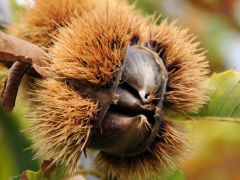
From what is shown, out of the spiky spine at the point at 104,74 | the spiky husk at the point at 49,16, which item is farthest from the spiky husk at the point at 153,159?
the spiky husk at the point at 49,16

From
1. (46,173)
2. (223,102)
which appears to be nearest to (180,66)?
(223,102)

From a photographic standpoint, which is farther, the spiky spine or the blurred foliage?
the blurred foliage

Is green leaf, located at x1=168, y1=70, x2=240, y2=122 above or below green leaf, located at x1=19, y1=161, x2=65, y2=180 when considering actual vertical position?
above

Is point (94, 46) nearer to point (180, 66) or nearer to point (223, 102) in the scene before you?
point (180, 66)

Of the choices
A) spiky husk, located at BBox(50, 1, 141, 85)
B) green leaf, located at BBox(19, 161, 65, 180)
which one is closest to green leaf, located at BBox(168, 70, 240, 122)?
spiky husk, located at BBox(50, 1, 141, 85)

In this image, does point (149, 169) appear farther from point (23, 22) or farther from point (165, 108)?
point (23, 22)

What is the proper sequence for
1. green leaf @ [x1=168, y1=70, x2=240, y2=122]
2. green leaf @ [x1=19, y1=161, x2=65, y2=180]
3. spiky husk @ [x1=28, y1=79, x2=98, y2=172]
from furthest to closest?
green leaf @ [x1=168, y1=70, x2=240, y2=122] < green leaf @ [x1=19, y1=161, x2=65, y2=180] < spiky husk @ [x1=28, y1=79, x2=98, y2=172]

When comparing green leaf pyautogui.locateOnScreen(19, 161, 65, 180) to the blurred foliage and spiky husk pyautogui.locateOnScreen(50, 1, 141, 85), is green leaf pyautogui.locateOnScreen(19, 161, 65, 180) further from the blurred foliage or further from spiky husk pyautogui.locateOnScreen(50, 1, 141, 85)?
spiky husk pyautogui.locateOnScreen(50, 1, 141, 85)

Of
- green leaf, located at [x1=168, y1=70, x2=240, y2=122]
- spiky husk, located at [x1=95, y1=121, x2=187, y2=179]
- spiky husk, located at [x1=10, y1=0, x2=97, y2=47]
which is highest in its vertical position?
spiky husk, located at [x1=10, y1=0, x2=97, y2=47]
